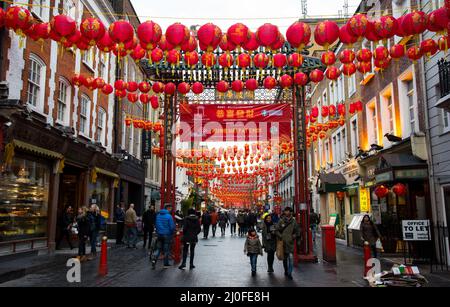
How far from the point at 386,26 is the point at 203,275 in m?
7.53

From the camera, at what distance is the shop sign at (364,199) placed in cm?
1922

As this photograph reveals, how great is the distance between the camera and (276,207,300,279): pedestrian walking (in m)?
10.4

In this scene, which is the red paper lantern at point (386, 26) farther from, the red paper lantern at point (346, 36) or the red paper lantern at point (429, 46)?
the red paper lantern at point (429, 46)

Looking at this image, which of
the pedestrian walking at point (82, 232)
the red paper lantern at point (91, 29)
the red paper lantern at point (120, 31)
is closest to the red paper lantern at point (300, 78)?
the red paper lantern at point (120, 31)

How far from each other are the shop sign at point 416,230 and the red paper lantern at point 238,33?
24.0 ft

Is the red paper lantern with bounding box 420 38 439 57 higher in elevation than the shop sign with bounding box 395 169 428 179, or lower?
higher

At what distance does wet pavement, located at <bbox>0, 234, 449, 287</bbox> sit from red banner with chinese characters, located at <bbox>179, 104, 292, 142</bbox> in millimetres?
5138

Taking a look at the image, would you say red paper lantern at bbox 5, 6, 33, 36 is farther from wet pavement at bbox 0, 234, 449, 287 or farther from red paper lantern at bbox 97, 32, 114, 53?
wet pavement at bbox 0, 234, 449, 287

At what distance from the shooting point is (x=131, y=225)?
1750 centimetres

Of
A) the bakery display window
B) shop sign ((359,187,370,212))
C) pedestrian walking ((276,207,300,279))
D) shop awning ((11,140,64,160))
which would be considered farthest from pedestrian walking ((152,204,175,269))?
shop sign ((359,187,370,212))

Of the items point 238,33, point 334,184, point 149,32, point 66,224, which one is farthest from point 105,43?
point 334,184

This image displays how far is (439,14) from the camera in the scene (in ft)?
26.9

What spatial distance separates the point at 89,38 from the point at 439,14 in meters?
7.60
